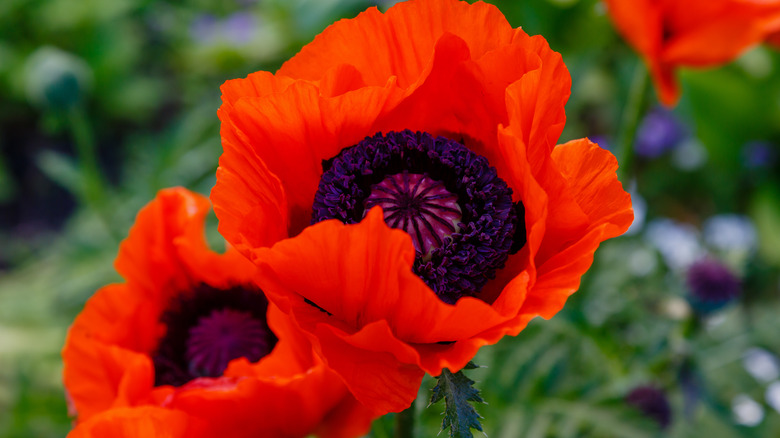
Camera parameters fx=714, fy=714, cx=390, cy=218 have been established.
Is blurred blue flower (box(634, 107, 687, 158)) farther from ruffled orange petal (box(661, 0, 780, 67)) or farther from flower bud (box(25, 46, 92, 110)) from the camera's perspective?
flower bud (box(25, 46, 92, 110))

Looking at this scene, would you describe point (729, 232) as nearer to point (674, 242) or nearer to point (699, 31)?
point (674, 242)

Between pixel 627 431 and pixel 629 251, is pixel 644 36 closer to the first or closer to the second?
pixel 627 431

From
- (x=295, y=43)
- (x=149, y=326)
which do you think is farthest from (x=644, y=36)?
(x=295, y=43)

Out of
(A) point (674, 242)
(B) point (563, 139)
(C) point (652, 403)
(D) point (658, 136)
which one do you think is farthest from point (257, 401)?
(D) point (658, 136)

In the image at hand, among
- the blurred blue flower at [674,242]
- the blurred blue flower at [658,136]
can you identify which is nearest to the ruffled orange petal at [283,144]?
the blurred blue flower at [674,242]

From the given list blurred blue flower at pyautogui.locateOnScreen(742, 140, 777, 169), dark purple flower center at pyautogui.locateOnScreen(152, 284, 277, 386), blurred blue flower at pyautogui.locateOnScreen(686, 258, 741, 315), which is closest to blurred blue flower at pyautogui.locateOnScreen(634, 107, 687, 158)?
blurred blue flower at pyautogui.locateOnScreen(742, 140, 777, 169)

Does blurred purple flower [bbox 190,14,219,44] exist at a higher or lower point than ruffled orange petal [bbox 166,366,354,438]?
higher

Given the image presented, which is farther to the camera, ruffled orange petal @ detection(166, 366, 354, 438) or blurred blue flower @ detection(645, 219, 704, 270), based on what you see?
blurred blue flower @ detection(645, 219, 704, 270)
